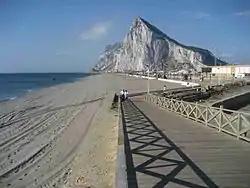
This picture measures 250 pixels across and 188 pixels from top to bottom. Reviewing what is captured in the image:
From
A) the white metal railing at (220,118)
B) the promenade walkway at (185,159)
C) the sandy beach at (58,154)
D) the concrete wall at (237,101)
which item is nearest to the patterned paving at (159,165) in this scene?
the promenade walkway at (185,159)

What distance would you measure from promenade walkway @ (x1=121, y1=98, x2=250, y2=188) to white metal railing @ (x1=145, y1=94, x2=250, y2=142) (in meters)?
0.34

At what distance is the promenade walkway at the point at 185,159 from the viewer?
7.21 m

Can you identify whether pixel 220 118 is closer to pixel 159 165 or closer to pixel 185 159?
pixel 185 159

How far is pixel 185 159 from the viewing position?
9.09 meters

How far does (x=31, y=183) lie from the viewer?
12719 millimetres

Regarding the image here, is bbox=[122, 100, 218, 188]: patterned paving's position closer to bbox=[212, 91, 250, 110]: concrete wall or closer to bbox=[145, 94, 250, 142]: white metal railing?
bbox=[145, 94, 250, 142]: white metal railing

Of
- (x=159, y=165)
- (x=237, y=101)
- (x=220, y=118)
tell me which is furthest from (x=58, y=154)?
(x=237, y=101)

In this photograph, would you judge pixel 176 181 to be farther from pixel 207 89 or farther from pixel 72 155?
pixel 207 89

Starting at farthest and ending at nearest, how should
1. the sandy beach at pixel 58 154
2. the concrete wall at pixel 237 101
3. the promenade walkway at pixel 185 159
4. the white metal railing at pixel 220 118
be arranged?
1. the concrete wall at pixel 237 101
2. the sandy beach at pixel 58 154
3. the white metal railing at pixel 220 118
4. the promenade walkway at pixel 185 159

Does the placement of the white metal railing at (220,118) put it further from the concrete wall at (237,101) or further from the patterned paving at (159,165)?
the concrete wall at (237,101)

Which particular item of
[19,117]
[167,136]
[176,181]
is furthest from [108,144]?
[19,117]

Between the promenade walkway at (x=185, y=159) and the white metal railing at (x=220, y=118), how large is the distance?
13.2 inches

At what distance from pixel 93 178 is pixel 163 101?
54.4 feet

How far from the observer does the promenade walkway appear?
721 cm
